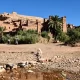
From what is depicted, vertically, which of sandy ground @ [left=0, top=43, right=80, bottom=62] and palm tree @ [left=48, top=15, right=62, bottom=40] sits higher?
palm tree @ [left=48, top=15, right=62, bottom=40]

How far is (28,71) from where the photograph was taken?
15.1 m

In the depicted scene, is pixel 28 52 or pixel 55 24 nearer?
pixel 28 52

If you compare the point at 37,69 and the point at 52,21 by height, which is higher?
the point at 52,21

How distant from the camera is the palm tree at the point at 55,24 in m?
52.9

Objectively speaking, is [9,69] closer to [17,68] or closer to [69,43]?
[17,68]

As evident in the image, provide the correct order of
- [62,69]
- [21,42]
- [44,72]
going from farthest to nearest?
1. [21,42]
2. [62,69]
3. [44,72]

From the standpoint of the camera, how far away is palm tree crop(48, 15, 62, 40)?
52888 millimetres

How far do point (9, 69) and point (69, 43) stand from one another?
1681 centimetres

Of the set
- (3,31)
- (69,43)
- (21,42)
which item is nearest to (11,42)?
(21,42)

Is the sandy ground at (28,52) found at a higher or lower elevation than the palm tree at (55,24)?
lower

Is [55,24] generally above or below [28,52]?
above

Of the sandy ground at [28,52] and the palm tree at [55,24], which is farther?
the palm tree at [55,24]

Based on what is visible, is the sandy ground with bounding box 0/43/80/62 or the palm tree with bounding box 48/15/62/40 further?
the palm tree with bounding box 48/15/62/40

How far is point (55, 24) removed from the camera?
53.1m
